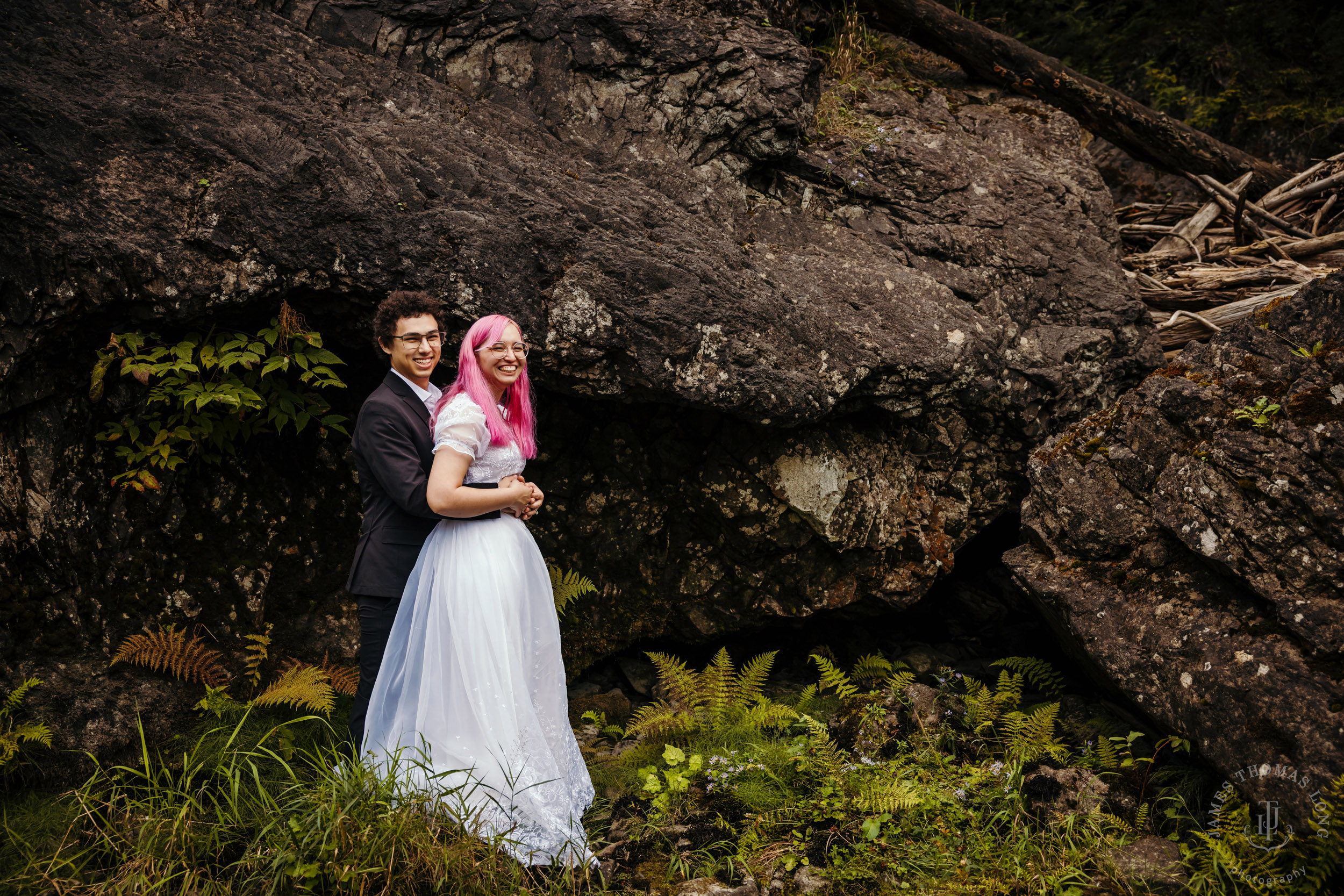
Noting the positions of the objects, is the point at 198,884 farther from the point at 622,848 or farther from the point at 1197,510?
the point at 1197,510

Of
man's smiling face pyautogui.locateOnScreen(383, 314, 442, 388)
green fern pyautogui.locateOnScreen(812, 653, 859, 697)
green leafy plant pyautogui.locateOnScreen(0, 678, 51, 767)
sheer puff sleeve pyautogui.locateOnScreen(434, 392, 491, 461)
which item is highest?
man's smiling face pyautogui.locateOnScreen(383, 314, 442, 388)

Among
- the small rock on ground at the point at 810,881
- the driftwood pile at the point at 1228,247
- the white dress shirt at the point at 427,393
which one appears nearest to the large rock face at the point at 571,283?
the white dress shirt at the point at 427,393

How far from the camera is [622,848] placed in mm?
3766

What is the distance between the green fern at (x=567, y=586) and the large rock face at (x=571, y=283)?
0.32 metres

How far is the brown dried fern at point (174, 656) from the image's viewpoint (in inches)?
162

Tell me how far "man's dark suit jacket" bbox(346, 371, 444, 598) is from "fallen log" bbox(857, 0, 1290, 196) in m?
5.59

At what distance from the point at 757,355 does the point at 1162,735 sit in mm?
2821

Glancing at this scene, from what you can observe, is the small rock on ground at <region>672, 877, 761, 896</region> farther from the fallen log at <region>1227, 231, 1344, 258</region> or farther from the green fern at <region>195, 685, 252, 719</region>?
the fallen log at <region>1227, 231, 1344, 258</region>

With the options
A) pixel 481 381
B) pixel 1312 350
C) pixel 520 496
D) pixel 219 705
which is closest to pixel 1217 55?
pixel 1312 350

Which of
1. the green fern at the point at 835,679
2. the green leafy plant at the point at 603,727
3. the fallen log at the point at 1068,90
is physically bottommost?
the green leafy plant at the point at 603,727

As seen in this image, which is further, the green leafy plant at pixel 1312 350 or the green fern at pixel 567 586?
the green fern at pixel 567 586

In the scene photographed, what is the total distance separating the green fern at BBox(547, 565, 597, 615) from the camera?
15.5 feet

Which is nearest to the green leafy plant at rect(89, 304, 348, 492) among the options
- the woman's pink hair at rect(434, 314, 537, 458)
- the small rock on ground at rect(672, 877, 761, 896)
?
the woman's pink hair at rect(434, 314, 537, 458)

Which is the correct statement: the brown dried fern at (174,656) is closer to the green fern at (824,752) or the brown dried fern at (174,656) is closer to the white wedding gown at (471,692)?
the white wedding gown at (471,692)
